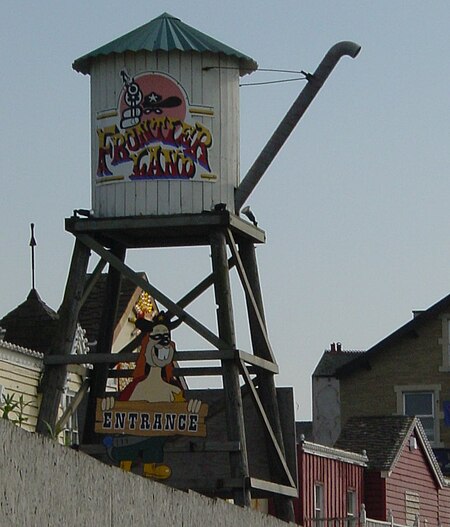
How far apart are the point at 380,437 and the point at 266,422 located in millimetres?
14329

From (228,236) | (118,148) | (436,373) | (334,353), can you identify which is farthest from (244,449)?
(334,353)

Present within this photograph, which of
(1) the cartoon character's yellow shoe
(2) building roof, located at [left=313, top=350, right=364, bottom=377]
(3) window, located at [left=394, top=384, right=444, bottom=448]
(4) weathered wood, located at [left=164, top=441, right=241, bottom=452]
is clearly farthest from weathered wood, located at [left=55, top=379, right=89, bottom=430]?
(2) building roof, located at [left=313, top=350, right=364, bottom=377]

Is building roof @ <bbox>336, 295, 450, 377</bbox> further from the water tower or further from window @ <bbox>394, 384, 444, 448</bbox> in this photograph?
the water tower

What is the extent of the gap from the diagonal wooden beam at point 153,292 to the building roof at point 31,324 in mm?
9362

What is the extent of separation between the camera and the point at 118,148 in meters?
26.2

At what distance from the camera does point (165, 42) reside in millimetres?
26172

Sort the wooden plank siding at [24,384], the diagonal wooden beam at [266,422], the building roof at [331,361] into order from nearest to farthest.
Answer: the diagonal wooden beam at [266,422] → the wooden plank siding at [24,384] → the building roof at [331,361]

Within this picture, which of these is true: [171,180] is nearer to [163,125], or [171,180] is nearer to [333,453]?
[163,125]

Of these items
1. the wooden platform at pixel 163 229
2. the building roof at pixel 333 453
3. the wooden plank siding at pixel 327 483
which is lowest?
the wooden plank siding at pixel 327 483

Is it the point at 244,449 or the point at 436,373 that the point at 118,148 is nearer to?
the point at 244,449

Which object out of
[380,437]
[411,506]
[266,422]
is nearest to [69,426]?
[266,422]

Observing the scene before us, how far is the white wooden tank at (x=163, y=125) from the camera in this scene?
25938 millimetres

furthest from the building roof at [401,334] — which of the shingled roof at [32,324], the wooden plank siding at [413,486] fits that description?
the shingled roof at [32,324]

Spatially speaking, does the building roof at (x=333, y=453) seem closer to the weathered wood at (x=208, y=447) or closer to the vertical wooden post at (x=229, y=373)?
the vertical wooden post at (x=229, y=373)
